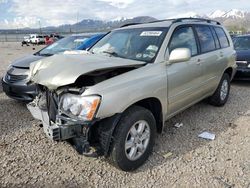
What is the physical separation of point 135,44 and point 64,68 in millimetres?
1374

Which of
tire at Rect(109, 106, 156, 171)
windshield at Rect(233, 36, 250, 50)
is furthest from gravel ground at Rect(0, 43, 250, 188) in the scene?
windshield at Rect(233, 36, 250, 50)

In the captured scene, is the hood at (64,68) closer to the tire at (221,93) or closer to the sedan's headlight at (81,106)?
the sedan's headlight at (81,106)

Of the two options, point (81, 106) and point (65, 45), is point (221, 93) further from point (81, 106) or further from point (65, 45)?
point (65, 45)

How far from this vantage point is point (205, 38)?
4754 mm

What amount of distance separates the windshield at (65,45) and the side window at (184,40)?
3.71m

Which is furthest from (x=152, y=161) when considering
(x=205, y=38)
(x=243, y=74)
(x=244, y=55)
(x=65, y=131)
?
(x=244, y=55)

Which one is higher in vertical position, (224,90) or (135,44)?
(135,44)

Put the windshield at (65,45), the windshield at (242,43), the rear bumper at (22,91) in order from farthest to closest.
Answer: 1. the windshield at (242,43)
2. the windshield at (65,45)
3. the rear bumper at (22,91)

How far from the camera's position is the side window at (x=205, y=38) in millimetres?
4582

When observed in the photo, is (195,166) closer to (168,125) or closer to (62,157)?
(168,125)

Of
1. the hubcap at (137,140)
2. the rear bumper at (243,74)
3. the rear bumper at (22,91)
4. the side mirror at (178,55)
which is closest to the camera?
the hubcap at (137,140)

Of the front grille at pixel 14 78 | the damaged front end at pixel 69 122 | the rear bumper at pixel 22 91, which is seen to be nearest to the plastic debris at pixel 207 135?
the damaged front end at pixel 69 122

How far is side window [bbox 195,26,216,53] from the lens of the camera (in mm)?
4582

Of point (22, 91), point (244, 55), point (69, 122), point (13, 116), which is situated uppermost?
point (244, 55)
